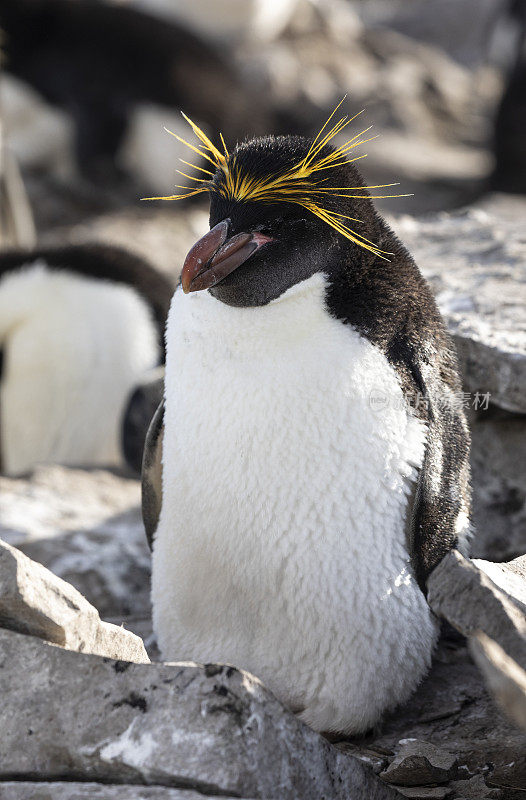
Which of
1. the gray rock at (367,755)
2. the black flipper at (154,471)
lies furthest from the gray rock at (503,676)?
the black flipper at (154,471)

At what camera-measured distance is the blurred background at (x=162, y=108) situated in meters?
6.86

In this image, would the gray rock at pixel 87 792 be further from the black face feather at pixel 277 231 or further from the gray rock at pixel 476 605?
the black face feather at pixel 277 231

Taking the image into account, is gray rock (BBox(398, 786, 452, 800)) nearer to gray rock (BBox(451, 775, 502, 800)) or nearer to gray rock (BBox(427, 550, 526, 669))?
gray rock (BBox(451, 775, 502, 800))

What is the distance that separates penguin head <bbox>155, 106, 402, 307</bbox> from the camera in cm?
173

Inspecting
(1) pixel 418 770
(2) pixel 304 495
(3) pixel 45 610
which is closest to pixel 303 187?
(2) pixel 304 495

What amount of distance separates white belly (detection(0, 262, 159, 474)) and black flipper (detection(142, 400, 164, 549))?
5.08ft

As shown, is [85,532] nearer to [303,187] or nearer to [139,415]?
[139,415]

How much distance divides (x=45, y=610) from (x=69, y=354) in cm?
230

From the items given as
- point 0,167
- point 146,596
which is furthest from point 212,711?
point 0,167

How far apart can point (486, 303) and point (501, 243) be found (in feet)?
2.10

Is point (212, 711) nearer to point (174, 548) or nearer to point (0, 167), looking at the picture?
point (174, 548)

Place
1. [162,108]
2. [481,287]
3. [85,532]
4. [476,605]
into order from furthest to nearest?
[162,108] < [85,532] < [481,287] < [476,605]

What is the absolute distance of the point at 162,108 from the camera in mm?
7164

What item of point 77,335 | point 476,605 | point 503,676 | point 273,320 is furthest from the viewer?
point 77,335
